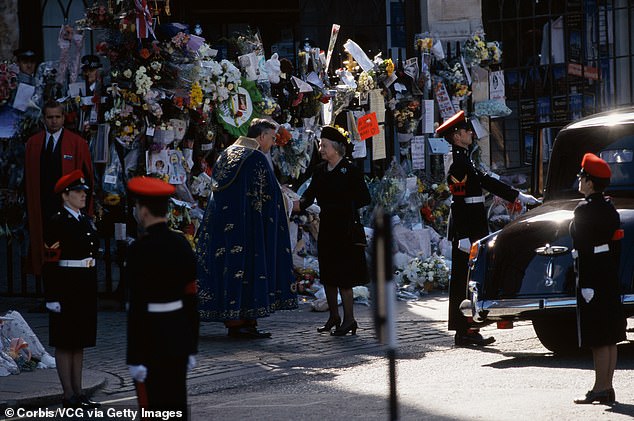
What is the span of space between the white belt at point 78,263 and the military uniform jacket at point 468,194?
3679 mm

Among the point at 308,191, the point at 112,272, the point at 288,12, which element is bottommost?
the point at 112,272

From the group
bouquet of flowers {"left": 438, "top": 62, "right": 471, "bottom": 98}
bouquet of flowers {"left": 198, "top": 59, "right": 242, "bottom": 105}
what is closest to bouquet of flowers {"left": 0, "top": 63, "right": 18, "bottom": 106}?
bouquet of flowers {"left": 198, "top": 59, "right": 242, "bottom": 105}

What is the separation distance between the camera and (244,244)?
37.5 feet

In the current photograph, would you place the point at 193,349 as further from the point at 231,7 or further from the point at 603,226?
the point at 231,7

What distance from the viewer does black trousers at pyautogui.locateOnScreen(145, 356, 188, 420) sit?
6.20m

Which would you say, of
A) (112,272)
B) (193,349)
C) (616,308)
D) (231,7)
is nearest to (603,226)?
(616,308)

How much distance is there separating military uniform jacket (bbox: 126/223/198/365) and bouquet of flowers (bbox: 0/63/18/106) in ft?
26.9

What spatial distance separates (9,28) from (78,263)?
30.1ft

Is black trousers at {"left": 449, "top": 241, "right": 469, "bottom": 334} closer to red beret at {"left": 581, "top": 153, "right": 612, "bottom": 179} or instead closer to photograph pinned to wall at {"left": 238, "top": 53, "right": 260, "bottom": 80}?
red beret at {"left": 581, "top": 153, "right": 612, "bottom": 179}

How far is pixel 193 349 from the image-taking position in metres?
6.35

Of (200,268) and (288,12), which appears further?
(288,12)

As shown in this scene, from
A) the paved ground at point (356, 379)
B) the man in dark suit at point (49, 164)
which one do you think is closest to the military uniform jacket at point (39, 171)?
the man in dark suit at point (49, 164)

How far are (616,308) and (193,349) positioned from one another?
307 centimetres

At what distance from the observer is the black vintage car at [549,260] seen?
9.57 meters
